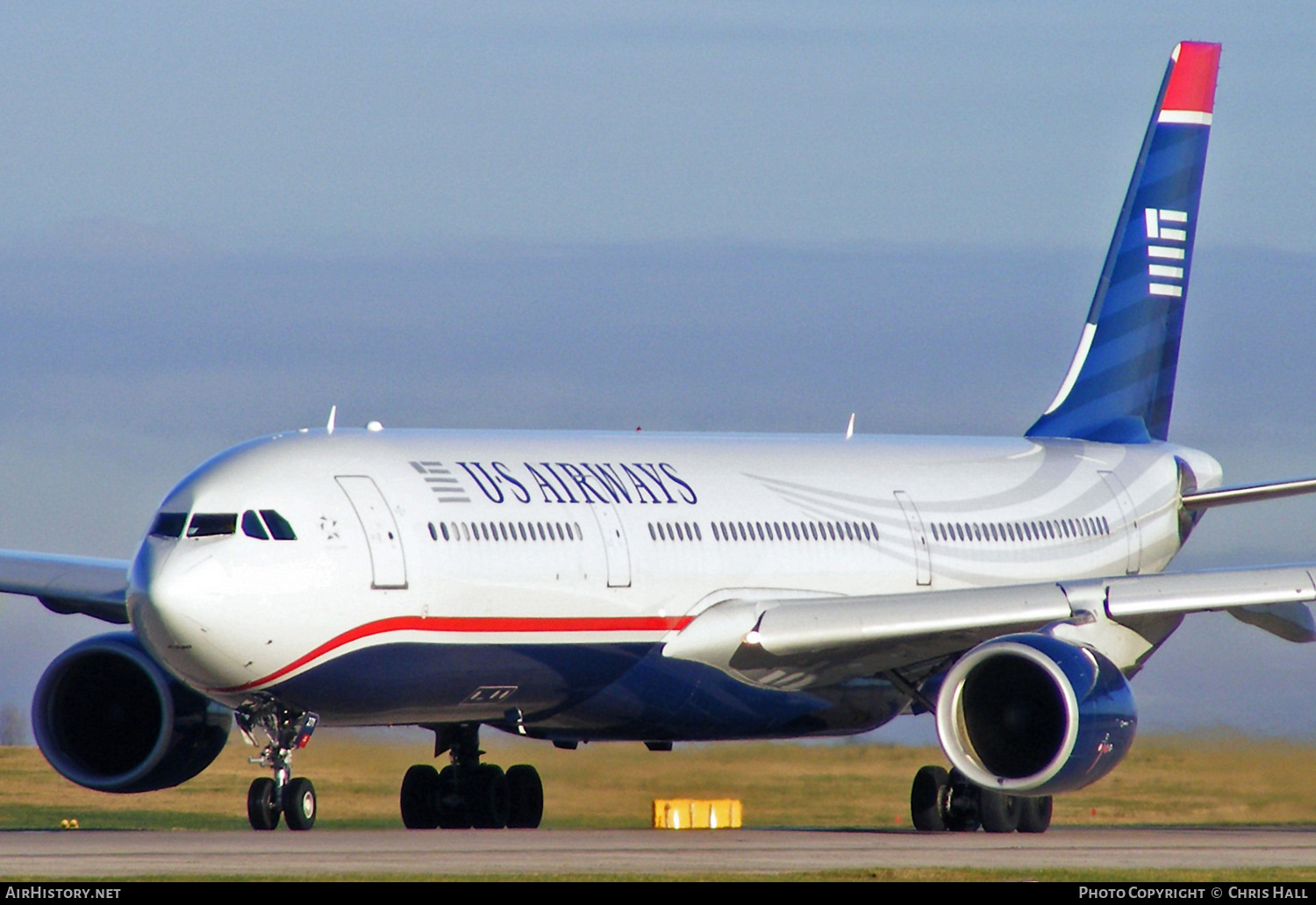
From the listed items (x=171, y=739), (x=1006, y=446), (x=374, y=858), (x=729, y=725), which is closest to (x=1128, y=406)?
(x=1006, y=446)

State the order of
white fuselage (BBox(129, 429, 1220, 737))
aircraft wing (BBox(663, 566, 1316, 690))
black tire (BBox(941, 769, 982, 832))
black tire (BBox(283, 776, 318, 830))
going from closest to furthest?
white fuselage (BBox(129, 429, 1220, 737)), black tire (BBox(283, 776, 318, 830)), aircraft wing (BBox(663, 566, 1316, 690)), black tire (BBox(941, 769, 982, 832))

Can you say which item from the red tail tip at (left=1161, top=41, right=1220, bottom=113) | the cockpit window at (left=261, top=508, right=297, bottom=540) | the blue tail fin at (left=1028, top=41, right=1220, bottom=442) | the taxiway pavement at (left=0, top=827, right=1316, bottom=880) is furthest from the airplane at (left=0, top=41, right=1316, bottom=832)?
the red tail tip at (left=1161, top=41, right=1220, bottom=113)

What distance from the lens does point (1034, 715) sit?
73.1 feet

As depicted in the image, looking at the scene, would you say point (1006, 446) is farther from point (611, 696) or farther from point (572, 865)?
point (572, 865)

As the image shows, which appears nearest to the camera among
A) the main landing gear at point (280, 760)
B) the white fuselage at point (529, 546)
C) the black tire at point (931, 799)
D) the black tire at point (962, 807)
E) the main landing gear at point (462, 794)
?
the white fuselage at point (529, 546)

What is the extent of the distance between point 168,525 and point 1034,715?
25.7ft

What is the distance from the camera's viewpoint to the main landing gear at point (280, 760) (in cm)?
2156

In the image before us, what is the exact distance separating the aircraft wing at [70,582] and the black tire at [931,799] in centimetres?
828

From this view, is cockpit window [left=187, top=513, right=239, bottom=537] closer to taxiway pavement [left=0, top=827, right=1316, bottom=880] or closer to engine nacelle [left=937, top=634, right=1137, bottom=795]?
taxiway pavement [left=0, top=827, right=1316, bottom=880]

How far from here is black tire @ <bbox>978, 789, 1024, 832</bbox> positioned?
A: 972 inches

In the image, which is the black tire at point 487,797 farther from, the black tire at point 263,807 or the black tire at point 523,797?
the black tire at point 263,807

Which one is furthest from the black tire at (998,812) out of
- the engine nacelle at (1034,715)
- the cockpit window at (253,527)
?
the cockpit window at (253,527)

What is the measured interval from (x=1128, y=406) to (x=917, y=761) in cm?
603

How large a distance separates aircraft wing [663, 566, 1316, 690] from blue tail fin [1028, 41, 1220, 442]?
6997 millimetres
